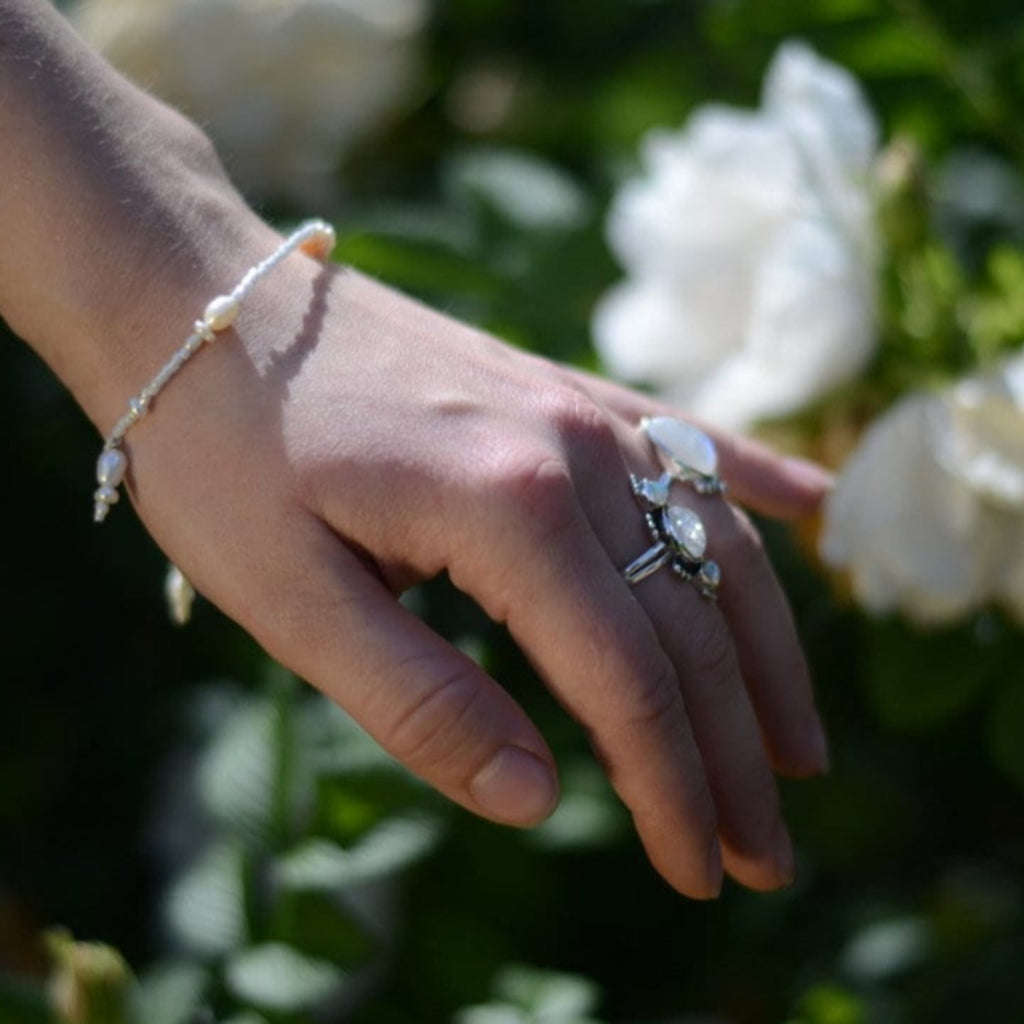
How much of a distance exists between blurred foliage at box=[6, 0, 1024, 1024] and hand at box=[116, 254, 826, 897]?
23 cm

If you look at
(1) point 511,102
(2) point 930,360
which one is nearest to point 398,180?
(1) point 511,102

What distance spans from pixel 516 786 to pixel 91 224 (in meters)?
0.30

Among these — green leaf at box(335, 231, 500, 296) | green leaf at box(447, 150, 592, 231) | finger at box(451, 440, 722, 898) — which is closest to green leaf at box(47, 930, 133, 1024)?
finger at box(451, 440, 722, 898)

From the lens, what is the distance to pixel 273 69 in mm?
1352

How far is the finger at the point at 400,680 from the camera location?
0.65 meters

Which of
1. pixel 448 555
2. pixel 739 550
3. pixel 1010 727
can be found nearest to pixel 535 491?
pixel 448 555

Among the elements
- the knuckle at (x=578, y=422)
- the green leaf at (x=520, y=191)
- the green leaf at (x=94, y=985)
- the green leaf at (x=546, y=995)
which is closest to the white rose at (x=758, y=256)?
the green leaf at (x=520, y=191)

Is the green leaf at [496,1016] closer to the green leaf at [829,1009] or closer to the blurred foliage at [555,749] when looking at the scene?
the blurred foliage at [555,749]

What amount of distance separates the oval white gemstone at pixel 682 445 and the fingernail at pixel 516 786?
7.3 inches

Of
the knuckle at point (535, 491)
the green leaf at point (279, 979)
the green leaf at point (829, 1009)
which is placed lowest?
the green leaf at point (829, 1009)

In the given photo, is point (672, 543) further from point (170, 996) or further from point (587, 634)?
point (170, 996)

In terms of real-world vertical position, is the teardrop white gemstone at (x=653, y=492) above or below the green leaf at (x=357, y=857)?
above

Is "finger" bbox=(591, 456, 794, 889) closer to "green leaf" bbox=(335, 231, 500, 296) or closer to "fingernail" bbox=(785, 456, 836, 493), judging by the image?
"fingernail" bbox=(785, 456, 836, 493)

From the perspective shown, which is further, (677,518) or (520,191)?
(520,191)
